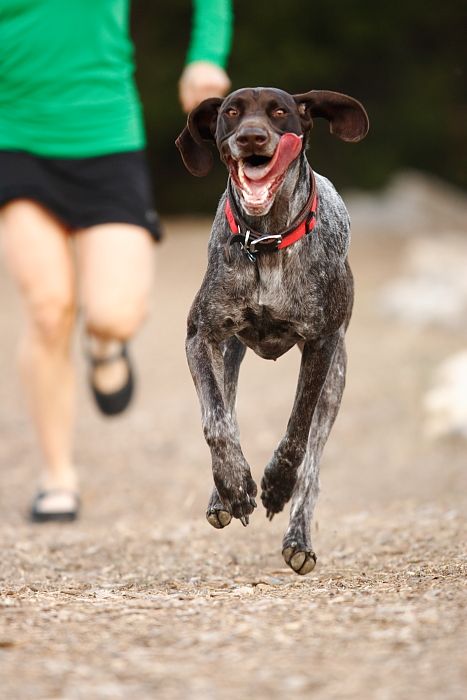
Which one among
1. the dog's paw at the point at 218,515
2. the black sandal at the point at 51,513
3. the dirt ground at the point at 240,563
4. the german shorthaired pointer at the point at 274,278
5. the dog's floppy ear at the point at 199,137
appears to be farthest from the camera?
the black sandal at the point at 51,513

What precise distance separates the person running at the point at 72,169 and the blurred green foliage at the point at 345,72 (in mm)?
11262

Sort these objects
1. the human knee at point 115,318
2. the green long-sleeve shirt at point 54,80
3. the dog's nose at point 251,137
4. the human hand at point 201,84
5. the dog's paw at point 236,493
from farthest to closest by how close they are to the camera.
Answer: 1. the human knee at point 115,318
2. the green long-sleeve shirt at point 54,80
3. the human hand at point 201,84
4. the dog's paw at point 236,493
5. the dog's nose at point 251,137

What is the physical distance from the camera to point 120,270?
508 cm

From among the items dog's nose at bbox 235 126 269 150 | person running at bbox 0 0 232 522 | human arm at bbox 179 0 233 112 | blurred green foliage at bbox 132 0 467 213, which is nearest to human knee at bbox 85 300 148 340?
person running at bbox 0 0 232 522

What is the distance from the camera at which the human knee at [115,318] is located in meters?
5.11

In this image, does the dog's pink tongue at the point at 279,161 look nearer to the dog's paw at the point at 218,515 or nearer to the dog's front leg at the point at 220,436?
the dog's front leg at the point at 220,436

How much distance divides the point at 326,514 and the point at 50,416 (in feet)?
4.65

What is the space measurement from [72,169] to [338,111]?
2215 millimetres

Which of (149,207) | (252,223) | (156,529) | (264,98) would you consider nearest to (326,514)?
(156,529)

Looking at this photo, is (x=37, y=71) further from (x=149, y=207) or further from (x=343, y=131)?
(x=343, y=131)

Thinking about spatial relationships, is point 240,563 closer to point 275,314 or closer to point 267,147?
point 275,314

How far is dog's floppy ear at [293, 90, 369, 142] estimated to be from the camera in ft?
9.80

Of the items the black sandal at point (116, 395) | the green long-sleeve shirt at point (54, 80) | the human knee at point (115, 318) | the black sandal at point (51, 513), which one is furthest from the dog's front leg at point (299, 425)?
the black sandal at point (116, 395)

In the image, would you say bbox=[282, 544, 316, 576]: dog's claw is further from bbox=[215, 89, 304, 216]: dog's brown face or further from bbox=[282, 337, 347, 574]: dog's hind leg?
bbox=[215, 89, 304, 216]: dog's brown face
